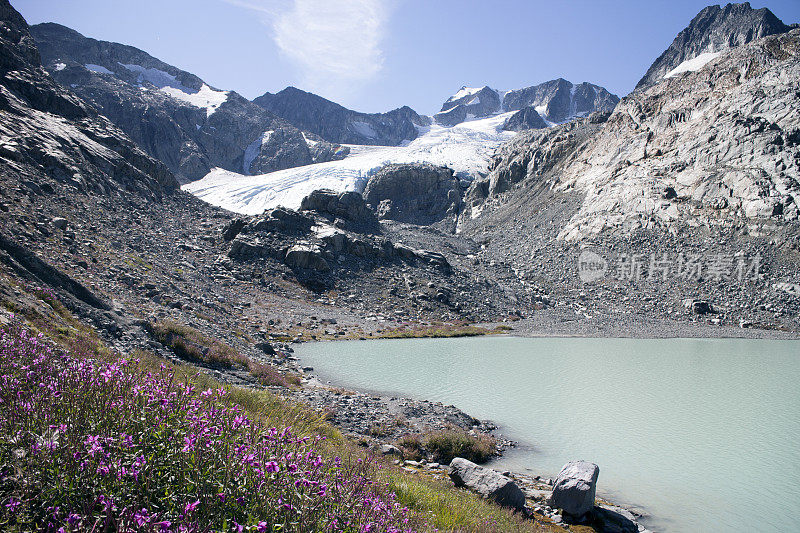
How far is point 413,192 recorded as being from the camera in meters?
112

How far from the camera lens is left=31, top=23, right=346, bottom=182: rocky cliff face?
138 meters

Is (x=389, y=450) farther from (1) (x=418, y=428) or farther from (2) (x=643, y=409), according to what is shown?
(2) (x=643, y=409)

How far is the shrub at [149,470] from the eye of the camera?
277 centimetres

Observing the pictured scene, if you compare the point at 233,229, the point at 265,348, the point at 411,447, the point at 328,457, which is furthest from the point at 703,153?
the point at 328,457

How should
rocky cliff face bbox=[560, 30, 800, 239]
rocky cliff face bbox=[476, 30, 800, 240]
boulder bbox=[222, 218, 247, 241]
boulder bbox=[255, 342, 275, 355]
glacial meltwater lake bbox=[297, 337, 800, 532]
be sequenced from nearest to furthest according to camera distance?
glacial meltwater lake bbox=[297, 337, 800, 532] → boulder bbox=[255, 342, 275, 355] → boulder bbox=[222, 218, 247, 241] → rocky cliff face bbox=[560, 30, 800, 239] → rocky cliff face bbox=[476, 30, 800, 240]

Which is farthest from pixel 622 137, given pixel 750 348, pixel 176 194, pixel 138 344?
pixel 138 344

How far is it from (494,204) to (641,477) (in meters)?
85.2

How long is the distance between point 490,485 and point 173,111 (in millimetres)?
183168

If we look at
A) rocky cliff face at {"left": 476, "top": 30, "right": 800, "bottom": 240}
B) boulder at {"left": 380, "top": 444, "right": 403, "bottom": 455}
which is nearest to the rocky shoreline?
boulder at {"left": 380, "top": 444, "right": 403, "bottom": 455}

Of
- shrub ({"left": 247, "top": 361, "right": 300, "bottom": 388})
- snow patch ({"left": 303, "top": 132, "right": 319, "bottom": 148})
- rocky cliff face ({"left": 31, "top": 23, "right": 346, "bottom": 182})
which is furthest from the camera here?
snow patch ({"left": 303, "top": 132, "right": 319, "bottom": 148})

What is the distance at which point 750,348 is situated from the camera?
3086 centimetres

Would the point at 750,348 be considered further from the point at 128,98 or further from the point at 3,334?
the point at 128,98

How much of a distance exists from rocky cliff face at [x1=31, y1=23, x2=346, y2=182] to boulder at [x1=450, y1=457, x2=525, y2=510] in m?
154

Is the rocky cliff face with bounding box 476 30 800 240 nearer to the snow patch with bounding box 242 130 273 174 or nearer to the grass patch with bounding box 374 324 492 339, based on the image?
the grass patch with bounding box 374 324 492 339
